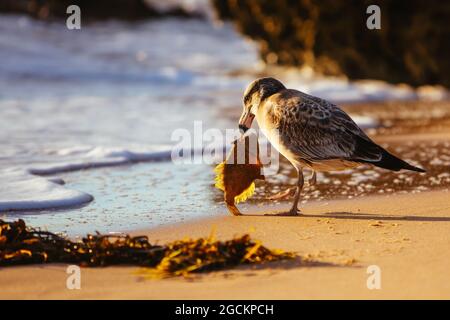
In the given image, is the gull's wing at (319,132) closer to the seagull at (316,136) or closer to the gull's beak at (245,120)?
the seagull at (316,136)

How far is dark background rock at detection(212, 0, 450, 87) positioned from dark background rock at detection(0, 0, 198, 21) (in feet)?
41.5

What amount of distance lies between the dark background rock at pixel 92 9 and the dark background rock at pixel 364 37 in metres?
12.7

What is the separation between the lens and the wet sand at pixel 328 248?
452cm

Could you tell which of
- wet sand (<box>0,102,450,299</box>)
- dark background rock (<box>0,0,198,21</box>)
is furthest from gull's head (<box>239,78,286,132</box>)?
dark background rock (<box>0,0,198,21</box>)

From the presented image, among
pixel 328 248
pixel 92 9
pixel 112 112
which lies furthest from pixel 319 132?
pixel 92 9

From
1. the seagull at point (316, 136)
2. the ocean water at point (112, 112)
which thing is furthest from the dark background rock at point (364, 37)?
the seagull at point (316, 136)

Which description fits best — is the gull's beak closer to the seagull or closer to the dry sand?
the seagull

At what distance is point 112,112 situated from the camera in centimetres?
1334

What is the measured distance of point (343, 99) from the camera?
16.0m

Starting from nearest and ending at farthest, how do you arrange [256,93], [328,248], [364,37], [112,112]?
1. [328,248]
2. [256,93]
3. [112,112]
4. [364,37]

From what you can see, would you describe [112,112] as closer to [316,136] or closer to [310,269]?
[316,136]

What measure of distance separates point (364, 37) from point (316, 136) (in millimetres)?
12674

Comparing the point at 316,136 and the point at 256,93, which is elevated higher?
the point at 256,93
